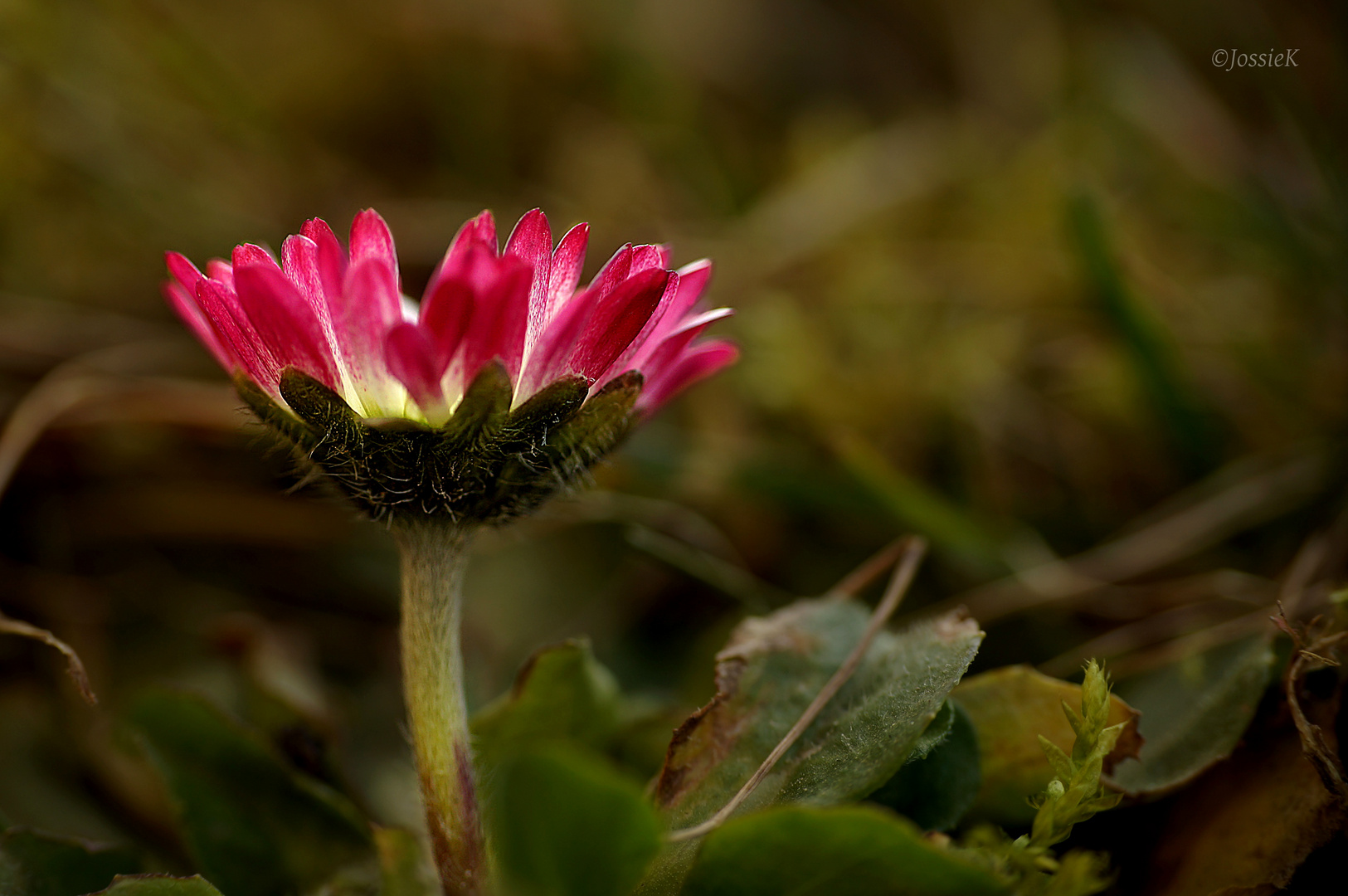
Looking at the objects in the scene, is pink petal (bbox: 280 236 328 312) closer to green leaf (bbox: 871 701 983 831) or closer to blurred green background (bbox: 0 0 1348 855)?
blurred green background (bbox: 0 0 1348 855)

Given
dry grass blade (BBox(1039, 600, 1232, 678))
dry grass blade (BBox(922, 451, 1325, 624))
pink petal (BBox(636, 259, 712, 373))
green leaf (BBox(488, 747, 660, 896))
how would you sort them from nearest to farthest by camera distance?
green leaf (BBox(488, 747, 660, 896)) < pink petal (BBox(636, 259, 712, 373)) < dry grass blade (BBox(1039, 600, 1232, 678)) < dry grass blade (BBox(922, 451, 1325, 624))

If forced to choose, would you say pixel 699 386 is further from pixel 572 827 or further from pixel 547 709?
pixel 572 827

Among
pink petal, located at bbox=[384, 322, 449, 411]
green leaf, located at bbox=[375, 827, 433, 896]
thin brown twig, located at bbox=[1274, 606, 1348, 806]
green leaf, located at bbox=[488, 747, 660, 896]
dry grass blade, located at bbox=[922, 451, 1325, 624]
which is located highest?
pink petal, located at bbox=[384, 322, 449, 411]

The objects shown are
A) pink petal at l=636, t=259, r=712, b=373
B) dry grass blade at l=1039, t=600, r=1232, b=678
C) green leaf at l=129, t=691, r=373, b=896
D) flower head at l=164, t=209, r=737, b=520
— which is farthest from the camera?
dry grass blade at l=1039, t=600, r=1232, b=678

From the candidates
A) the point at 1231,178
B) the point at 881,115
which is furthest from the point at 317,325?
the point at 881,115

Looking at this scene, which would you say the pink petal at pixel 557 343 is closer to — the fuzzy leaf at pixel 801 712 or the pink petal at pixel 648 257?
the pink petal at pixel 648 257

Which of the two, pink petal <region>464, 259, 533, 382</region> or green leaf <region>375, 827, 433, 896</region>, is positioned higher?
pink petal <region>464, 259, 533, 382</region>

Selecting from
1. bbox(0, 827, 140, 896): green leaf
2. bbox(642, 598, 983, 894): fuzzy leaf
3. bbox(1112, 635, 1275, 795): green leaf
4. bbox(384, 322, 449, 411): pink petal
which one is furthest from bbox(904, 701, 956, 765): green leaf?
bbox(0, 827, 140, 896): green leaf

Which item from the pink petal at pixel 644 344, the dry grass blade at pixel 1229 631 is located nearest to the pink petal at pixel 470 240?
the pink petal at pixel 644 344
